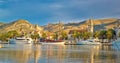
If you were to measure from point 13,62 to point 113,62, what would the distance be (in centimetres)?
1454

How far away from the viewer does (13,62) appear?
44.8 metres

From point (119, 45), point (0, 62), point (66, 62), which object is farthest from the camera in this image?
point (119, 45)

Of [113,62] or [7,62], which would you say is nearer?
[7,62]

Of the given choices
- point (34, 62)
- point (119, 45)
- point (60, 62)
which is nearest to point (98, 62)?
point (60, 62)

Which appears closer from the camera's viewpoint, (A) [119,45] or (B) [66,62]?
(B) [66,62]

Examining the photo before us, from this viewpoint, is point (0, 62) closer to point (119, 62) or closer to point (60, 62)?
point (60, 62)

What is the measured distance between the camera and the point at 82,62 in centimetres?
4775

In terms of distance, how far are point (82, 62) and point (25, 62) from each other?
8.41 meters

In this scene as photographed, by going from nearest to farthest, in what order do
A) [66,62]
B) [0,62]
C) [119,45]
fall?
[0,62] < [66,62] < [119,45]

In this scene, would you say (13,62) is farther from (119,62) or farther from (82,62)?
(119,62)

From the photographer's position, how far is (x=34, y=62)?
4584 centimetres

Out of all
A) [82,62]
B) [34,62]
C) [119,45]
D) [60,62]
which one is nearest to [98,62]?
[82,62]

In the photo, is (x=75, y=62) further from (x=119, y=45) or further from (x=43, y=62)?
(x=119, y=45)

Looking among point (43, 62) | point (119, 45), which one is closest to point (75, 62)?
point (43, 62)
